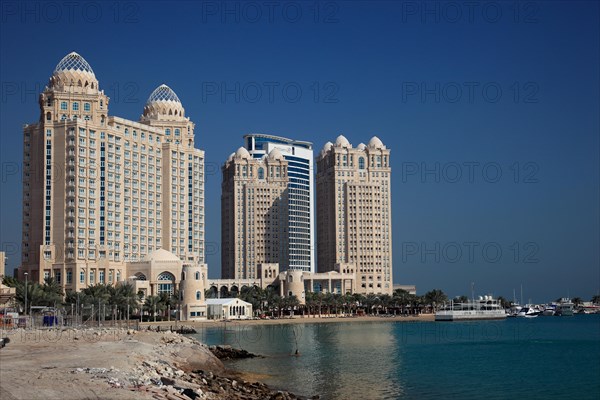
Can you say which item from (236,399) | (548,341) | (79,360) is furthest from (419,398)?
(548,341)

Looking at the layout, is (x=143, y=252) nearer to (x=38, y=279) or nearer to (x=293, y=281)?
(x=38, y=279)

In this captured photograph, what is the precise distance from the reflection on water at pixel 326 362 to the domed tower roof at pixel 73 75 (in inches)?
2522

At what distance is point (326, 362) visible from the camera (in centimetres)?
7762

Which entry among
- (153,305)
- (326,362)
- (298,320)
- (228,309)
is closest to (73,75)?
(153,305)

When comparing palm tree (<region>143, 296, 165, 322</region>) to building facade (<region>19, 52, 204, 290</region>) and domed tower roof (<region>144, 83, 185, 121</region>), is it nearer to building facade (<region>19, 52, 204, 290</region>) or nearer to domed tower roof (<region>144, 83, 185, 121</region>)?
building facade (<region>19, 52, 204, 290</region>)

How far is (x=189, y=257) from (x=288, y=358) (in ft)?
326

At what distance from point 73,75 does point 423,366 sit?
11239 centimetres

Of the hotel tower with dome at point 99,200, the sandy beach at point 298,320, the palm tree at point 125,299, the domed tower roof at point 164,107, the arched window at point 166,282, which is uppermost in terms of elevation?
the domed tower roof at point 164,107

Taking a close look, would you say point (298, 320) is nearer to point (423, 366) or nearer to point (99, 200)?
point (99, 200)

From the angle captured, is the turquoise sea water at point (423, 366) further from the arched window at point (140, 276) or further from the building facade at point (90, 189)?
the building facade at point (90, 189)

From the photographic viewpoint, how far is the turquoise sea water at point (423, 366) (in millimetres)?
57156

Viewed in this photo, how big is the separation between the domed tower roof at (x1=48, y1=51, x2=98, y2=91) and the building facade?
211 millimetres

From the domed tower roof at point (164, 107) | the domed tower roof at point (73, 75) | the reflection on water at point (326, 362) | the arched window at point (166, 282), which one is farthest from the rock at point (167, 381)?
the domed tower roof at point (164, 107)

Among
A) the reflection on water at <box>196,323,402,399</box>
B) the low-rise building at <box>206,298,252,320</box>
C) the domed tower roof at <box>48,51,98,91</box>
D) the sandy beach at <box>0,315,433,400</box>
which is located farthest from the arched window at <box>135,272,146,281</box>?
the sandy beach at <box>0,315,433,400</box>
